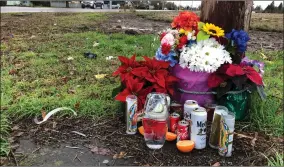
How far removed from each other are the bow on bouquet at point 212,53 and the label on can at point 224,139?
20.1 inches

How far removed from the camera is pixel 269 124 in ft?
9.36

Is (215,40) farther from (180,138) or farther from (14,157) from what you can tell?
(14,157)

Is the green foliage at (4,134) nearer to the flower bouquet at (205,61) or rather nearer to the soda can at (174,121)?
the soda can at (174,121)

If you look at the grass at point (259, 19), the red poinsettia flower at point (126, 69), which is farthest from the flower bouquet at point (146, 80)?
the grass at point (259, 19)

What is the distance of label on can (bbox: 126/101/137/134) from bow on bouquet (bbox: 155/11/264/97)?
55 cm

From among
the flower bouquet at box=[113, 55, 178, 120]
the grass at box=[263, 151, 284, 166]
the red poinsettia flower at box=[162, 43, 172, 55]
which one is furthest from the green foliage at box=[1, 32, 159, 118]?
the grass at box=[263, 151, 284, 166]

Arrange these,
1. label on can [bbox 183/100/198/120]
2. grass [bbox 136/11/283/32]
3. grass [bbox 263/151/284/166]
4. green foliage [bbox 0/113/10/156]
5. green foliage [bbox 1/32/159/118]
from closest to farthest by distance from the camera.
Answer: grass [bbox 263/151/284/166] < green foliage [bbox 0/113/10/156] < label on can [bbox 183/100/198/120] < green foliage [bbox 1/32/159/118] < grass [bbox 136/11/283/32]

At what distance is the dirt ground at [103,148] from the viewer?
2283mm

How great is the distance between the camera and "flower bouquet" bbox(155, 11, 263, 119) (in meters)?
2.76

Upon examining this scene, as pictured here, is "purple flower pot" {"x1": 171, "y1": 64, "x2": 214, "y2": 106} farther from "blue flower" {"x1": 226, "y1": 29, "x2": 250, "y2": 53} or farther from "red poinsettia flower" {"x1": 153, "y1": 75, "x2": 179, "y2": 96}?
"blue flower" {"x1": 226, "y1": 29, "x2": 250, "y2": 53}

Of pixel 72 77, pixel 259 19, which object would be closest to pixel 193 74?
pixel 72 77

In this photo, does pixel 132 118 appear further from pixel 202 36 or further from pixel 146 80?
pixel 202 36

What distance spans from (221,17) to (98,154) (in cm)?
164

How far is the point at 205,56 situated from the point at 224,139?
0.75m
